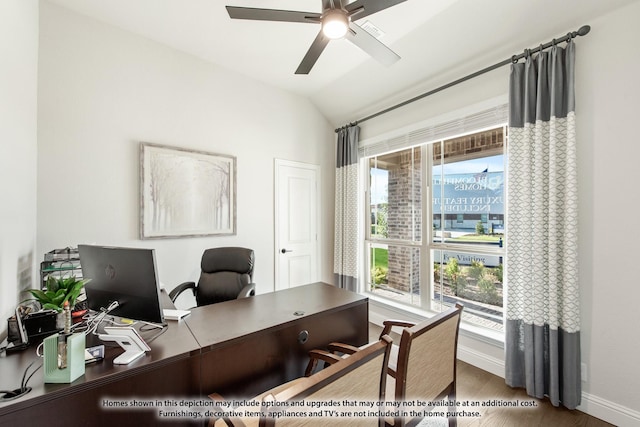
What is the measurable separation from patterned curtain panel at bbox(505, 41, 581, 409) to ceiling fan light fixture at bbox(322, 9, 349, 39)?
1.49 meters

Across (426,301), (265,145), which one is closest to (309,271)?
(426,301)

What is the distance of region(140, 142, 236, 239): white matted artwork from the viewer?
2.60 metres

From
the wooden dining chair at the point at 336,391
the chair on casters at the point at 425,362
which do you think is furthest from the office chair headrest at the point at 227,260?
the wooden dining chair at the point at 336,391

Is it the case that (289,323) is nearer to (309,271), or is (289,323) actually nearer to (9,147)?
(9,147)

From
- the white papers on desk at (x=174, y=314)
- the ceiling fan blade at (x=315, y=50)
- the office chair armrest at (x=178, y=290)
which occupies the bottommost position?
the office chair armrest at (x=178, y=290)

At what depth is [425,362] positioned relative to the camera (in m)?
1.28

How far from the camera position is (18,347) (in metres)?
1.19

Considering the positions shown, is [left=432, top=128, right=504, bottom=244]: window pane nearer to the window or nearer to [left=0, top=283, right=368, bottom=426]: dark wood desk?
the window

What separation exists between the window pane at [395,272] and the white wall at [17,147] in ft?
10.8

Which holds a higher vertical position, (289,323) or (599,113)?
(599,113)

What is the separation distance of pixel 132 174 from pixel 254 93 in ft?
5.46

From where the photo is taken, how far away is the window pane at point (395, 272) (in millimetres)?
3234

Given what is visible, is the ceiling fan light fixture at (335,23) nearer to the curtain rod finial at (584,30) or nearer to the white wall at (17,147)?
the curtain rod finial at (584,30)

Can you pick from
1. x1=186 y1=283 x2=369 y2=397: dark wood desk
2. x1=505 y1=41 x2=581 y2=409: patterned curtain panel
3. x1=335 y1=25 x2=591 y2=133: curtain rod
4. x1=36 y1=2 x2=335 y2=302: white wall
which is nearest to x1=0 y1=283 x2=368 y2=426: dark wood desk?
x1=186 y1=283 x2=369 y2=397: dark wood desk
